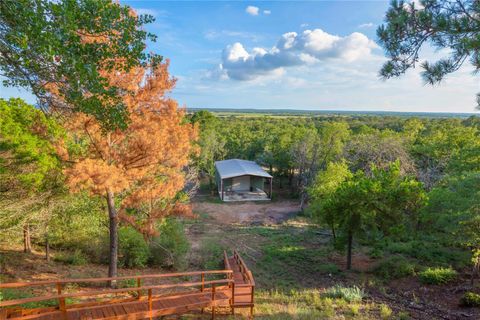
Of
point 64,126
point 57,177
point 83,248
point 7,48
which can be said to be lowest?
point 83,248

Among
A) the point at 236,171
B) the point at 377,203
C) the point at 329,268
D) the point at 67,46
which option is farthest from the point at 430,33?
the point at 236,171

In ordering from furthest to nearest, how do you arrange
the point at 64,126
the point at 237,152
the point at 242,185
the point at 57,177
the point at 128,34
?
1. the point at 237,152
2. the point at 242,185
3. the point at 57,177
4. the point at 64,126
5. the point at 128,34

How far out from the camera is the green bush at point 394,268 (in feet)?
42.4

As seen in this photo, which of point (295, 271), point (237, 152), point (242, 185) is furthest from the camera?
point (237, 152)

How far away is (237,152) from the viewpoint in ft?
142

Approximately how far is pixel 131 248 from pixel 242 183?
2068 cm

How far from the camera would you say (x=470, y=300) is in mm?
9742

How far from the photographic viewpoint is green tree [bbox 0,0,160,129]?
374 cm

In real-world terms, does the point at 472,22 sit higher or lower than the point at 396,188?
higher

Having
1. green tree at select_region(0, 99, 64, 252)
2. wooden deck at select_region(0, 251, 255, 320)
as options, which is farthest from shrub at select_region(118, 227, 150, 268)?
wooden deck at select_region(0, 251, 255, 320)

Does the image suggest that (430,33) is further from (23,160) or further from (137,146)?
(23,160)

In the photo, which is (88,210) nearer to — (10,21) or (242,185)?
(10,21)

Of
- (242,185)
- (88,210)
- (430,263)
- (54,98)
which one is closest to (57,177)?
(88,210)

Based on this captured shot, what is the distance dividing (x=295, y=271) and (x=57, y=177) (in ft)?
35.2
